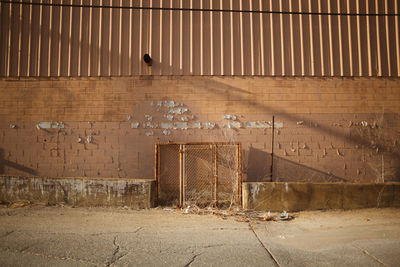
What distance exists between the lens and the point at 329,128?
6.55 m

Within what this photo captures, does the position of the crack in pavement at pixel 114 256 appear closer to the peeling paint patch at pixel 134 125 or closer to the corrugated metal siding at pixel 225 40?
the peeling paint patch at pixel 134 125

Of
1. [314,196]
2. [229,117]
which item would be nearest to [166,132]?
[229,117]

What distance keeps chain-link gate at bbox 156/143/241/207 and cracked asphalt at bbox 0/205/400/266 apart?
105 cm

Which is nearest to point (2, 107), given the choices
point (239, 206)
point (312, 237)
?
point (239, 206)

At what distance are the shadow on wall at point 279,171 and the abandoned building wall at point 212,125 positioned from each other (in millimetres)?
27

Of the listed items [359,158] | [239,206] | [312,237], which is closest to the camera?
[312,237]

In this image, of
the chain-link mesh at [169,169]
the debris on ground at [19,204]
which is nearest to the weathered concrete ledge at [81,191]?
the debris on ground at [19,204]

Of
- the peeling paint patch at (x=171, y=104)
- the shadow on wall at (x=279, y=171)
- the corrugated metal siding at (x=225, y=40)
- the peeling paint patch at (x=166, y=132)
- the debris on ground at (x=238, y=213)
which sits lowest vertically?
the debris on ground at (x=238, y=213)

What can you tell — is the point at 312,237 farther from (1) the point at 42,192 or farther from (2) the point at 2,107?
(2) the point at 2,107

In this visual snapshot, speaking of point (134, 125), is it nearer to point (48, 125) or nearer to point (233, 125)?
point (48, 125)

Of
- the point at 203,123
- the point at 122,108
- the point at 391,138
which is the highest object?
the point at 122,108

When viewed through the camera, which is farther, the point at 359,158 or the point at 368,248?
the point at 359,158

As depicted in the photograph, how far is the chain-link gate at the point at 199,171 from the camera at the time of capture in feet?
19.7

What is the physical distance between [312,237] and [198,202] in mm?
2658
